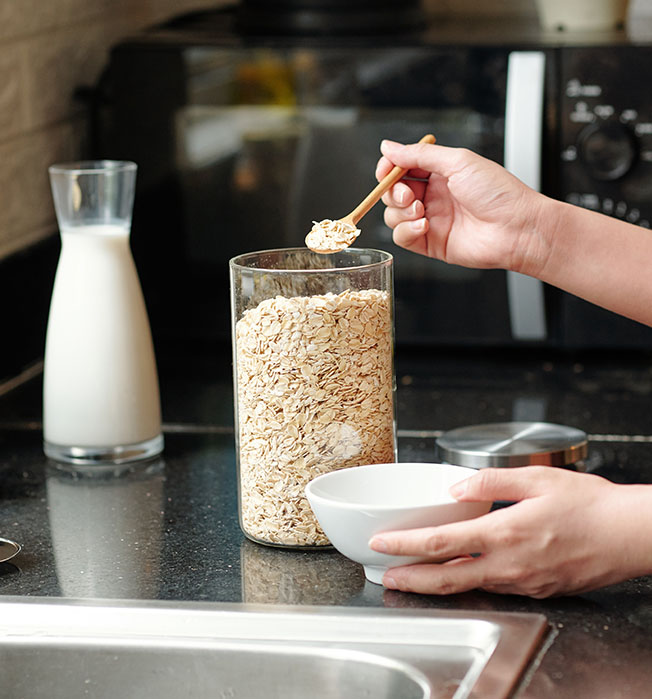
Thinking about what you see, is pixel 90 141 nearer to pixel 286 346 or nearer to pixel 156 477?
pixel 156 477

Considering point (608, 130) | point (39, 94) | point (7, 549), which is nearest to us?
point (7, 549)

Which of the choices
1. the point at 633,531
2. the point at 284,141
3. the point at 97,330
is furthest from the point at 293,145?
the point at 633,531

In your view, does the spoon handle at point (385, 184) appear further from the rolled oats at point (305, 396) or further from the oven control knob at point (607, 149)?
the oven control knob at point (607, 149)

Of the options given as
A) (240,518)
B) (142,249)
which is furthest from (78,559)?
(142,249)

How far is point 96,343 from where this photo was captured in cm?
111

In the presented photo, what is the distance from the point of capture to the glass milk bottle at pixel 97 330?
1108mm

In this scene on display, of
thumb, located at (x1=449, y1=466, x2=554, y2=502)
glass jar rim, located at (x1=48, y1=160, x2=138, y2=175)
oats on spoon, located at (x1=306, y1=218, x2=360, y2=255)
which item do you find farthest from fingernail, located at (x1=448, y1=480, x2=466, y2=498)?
glass jar rim, located at (x1=48, y1=160, x2=138, y2=175)

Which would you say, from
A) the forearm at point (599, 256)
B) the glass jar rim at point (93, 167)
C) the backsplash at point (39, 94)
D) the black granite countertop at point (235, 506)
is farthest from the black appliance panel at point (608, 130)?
the backsplash at point (39, 94)

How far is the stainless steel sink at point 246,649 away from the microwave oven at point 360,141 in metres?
0.73

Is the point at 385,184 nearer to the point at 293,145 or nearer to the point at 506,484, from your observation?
the point at 506,484

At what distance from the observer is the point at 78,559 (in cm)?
92

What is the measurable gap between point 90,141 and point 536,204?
32.4 inches

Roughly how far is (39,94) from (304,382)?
0.82 metres

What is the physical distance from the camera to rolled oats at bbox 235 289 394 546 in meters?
0.87
